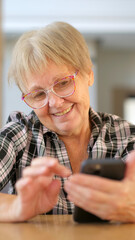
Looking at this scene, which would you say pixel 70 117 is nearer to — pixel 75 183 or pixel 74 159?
pixel 74 159

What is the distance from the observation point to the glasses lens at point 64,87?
1.53 meters

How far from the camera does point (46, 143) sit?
5.48ft

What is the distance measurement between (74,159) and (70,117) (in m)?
0.21

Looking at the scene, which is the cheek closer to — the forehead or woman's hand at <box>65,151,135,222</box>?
the forehead

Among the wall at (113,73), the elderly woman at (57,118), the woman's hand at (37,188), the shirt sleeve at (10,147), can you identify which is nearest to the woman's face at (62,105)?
the elderly woman at (57,118)

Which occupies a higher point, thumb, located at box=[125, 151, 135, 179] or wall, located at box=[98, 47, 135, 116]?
wall, located at box=[98, 47, 135, 116]

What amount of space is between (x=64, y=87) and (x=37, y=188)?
0.57 meters

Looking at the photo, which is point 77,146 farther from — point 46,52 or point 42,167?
point 42,167

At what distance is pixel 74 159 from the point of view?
1661 millimetres

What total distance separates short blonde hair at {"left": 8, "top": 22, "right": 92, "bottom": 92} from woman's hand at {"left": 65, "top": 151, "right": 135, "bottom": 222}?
61cm

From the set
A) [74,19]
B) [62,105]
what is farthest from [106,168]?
[74,19]

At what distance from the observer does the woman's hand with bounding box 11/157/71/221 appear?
3.44 feet

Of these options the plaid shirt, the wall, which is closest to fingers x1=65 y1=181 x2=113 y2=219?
the plaid shirt

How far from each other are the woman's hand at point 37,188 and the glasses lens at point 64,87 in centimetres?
48
